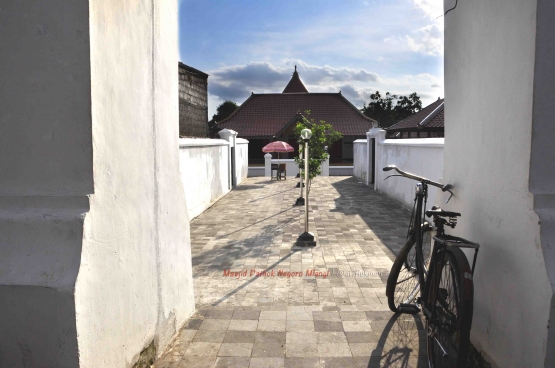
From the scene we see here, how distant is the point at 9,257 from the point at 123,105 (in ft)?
3.41

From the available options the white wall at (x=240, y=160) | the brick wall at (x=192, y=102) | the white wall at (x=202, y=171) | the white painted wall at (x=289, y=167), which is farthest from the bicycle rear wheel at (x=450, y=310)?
the white painted wall at (x=289, y=167)

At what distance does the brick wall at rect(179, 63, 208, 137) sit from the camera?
13086mm

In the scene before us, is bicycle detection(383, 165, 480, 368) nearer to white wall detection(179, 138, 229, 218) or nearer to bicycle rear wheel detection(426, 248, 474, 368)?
bicycle rear wheel detection(426, 248, 474, 368)

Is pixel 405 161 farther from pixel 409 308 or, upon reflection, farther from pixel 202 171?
pixel 409 308

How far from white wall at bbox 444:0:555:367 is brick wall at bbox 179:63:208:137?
9.75 m

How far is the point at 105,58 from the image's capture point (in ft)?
8.44

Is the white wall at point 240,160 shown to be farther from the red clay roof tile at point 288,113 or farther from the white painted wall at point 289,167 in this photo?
the red clay roof tile at point 288,113

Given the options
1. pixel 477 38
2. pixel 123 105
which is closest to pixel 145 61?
pixel 123 105

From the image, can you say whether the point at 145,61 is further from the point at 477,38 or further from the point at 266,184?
the point at 266,184


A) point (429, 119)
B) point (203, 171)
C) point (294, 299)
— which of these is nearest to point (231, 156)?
point (203, 171)

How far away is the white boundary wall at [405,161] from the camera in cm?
921

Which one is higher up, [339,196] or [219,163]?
[219,163]

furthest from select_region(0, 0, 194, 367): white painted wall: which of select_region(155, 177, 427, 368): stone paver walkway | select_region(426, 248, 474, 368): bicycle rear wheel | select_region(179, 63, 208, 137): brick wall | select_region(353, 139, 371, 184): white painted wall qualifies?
select_region(353, 139, 371, 184): white painted wall

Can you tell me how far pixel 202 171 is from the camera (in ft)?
37.5
